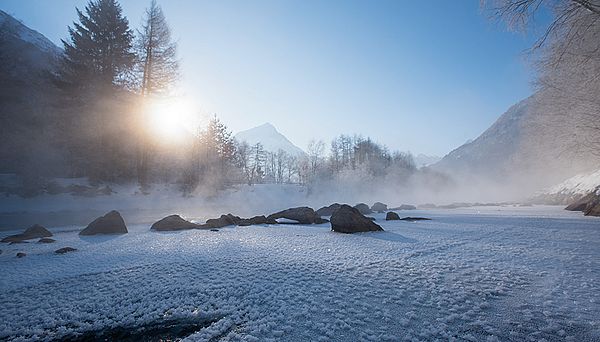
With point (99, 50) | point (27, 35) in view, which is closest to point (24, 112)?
point (99, 50)

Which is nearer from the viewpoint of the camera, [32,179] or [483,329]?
[483,329]

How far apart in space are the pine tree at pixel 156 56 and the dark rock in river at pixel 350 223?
20.8 meters

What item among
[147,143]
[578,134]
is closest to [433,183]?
[578,134]

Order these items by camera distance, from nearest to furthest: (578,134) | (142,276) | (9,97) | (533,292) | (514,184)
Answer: (533,292)
(142,276)
(578,134)
(9,97)
(514,184)

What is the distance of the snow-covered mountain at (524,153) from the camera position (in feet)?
45.0

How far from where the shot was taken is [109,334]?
82.7 inches

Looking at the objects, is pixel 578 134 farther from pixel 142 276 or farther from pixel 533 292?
pixel 142 276

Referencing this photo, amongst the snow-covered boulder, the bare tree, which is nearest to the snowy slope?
the snow-covered boulder

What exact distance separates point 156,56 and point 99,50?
4199mm

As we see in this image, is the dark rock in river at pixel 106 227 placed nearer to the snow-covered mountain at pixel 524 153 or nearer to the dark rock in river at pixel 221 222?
the dark rock in river at pixel 221 222

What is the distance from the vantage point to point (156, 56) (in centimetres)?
2131

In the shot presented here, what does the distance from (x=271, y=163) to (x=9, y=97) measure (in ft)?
195

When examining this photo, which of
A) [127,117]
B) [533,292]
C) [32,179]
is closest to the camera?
[533,292]

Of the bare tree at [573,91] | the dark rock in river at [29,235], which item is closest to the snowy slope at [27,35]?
the dark rock in river at [29,235]
